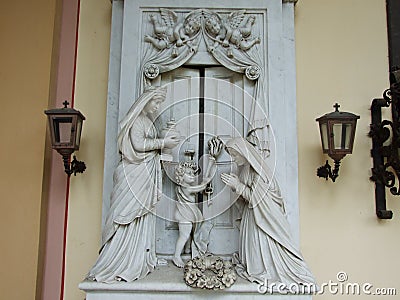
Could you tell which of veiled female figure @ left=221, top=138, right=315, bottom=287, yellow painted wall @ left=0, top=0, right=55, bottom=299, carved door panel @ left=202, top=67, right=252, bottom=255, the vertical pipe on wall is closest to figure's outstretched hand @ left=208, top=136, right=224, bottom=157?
carved door panel @ left=202, top=67, right=252, bottom=255

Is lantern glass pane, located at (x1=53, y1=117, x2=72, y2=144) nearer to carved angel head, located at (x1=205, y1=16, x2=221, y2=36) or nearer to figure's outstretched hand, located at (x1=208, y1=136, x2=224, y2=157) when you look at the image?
figure's outstretched hand, located at (x1=208, y1=136, x2=224, y2=157)

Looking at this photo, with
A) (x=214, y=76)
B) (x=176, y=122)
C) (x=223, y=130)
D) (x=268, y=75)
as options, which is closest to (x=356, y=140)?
(x=268, y=75)

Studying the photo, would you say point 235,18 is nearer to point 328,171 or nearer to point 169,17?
point 169,17

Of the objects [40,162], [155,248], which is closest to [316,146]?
[155,248]

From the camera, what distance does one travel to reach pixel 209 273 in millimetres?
1927

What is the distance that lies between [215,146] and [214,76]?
0.37 m

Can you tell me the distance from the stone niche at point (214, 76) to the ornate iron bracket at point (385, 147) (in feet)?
1.37

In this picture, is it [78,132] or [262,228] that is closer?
[262,228]

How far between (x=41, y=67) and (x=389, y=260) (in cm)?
201

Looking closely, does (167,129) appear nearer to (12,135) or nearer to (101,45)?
(101,45)

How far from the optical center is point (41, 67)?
2377mm

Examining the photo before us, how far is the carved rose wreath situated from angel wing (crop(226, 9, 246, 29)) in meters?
1.14

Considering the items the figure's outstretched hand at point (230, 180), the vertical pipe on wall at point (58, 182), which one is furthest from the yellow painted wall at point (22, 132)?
the figure's outstretched hand at point (230, 180)

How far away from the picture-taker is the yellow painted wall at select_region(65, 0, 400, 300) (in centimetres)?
223
